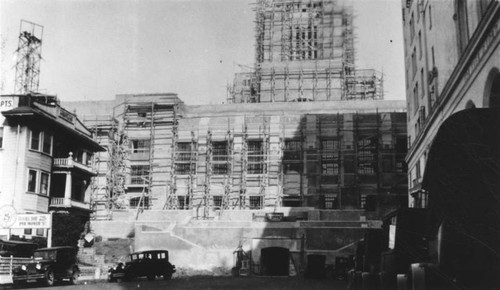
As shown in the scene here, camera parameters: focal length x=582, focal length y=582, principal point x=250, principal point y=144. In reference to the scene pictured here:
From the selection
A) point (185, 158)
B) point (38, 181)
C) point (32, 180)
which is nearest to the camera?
point (32, 180)

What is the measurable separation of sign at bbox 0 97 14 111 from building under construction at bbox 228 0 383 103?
30338 mm

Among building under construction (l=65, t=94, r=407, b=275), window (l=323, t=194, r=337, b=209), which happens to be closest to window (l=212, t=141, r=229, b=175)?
building under construction (l=65, t=94, r=407, b=275)

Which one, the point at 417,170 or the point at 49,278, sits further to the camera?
the point at 417,170

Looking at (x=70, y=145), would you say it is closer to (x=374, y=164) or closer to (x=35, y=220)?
(x=35, y=220)

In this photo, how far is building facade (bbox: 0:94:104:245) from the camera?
3688cm

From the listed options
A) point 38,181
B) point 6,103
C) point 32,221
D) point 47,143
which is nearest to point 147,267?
point 32,221

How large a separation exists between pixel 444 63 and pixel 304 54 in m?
38.6

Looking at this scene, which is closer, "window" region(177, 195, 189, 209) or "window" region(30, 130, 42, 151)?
"window" region(30, 130, 42, 151)

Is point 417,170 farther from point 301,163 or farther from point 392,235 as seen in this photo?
point 392,235

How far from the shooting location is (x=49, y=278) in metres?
26.2

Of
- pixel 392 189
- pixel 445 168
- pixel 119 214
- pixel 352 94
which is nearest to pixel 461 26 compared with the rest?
pixel 445 168

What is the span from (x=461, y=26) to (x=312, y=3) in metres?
43.6

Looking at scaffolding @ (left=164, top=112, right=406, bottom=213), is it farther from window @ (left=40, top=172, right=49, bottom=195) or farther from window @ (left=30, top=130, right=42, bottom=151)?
Result: window @ (left=30, top=130, right=42, bottom=151)

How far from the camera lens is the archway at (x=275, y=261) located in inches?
1551
